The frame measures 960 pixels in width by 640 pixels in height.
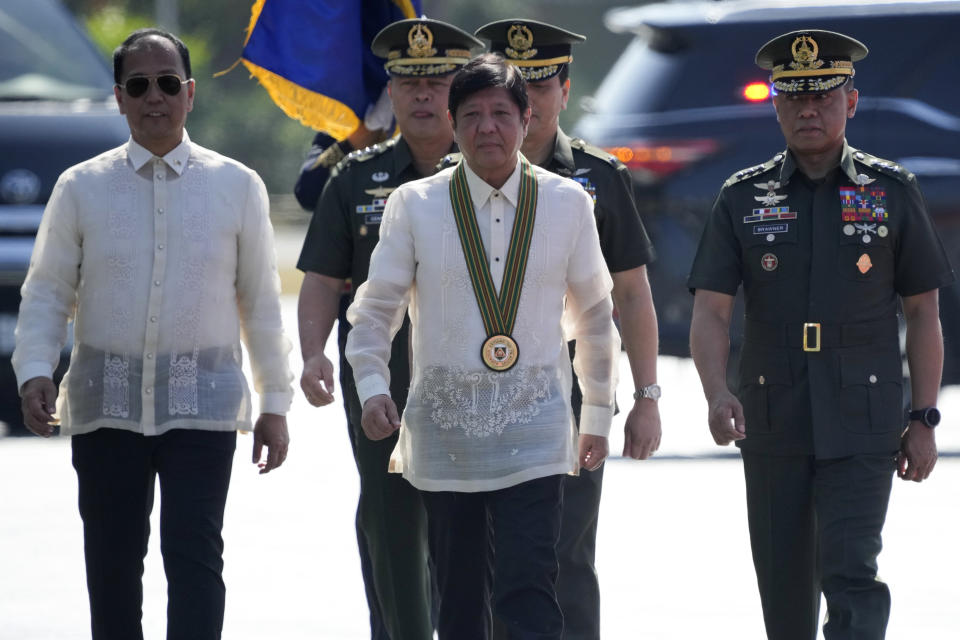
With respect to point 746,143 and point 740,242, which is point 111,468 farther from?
point 746,143

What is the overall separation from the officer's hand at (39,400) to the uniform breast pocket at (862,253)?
7.11ft

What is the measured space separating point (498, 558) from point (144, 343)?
114 cm

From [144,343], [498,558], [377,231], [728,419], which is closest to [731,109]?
[377,231]

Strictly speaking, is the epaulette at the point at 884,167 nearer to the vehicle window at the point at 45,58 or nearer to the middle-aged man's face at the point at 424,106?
the middle-aged man's face at the point at 424,106

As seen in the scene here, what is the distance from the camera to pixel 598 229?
244 inches

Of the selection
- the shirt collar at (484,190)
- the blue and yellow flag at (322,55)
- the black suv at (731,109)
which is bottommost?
the shirt collar at (484,190)

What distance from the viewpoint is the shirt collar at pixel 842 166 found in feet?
19.1

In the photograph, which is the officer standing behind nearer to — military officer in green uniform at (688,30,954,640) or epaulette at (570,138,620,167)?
epaulette at (570,138,620,167)

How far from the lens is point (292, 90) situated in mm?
7371

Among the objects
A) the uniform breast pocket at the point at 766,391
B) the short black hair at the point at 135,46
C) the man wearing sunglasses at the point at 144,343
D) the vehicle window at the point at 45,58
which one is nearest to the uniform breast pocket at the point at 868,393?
the uniform breast pocket at the point at 766,391

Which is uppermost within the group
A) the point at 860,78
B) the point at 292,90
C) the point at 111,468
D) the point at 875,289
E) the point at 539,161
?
the point at 860,78

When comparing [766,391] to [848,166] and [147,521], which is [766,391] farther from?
[147,521]

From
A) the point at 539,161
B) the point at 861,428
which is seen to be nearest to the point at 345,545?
the point at 539,161

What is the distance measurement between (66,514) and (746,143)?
4.04 meters
